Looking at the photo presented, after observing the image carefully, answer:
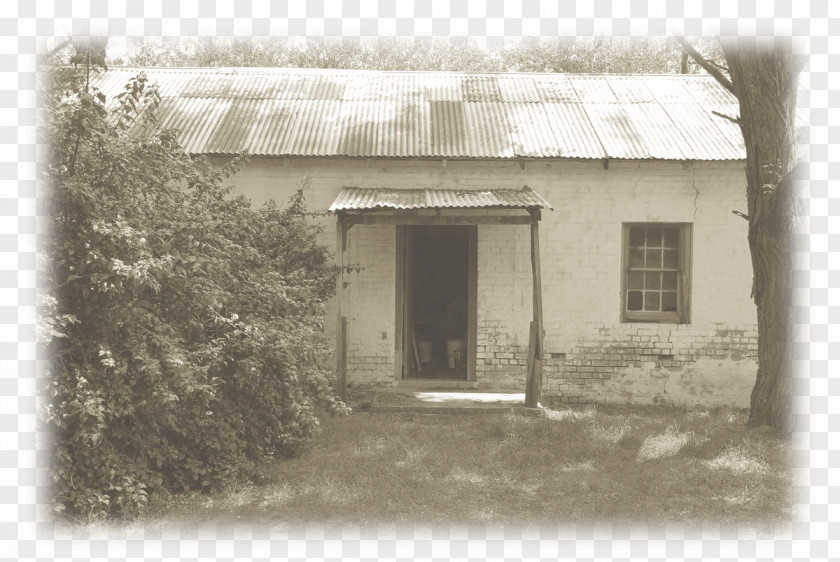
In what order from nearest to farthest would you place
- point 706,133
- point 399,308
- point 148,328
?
point 148,328 → point 706,133 → point 399,308

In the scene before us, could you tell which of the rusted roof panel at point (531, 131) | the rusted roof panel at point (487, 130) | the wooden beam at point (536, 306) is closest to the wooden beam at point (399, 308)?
the rusted roof panel at point (487, 130)

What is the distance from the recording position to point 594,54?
3036 centimetres

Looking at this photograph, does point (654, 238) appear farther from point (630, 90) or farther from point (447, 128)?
point (447, 128)

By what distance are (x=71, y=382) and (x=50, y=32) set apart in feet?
9.86

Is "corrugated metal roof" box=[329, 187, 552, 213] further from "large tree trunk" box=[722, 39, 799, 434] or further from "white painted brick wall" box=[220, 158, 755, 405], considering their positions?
"large tree trunk" box=[722, 39, 799, 434]

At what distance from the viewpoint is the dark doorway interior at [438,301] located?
12.6 m

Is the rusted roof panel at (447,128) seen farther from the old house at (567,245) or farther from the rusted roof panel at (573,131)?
the rusted roof panel at (573,131)

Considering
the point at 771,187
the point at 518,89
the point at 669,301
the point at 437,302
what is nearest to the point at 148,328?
the point at 771,187

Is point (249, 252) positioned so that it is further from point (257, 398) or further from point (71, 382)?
point (71, 382)

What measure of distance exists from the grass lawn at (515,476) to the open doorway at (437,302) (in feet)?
9.73

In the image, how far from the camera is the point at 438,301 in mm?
14508

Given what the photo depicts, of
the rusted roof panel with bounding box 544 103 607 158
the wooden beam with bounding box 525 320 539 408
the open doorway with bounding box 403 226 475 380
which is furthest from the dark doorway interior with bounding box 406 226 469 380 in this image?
the rusted roof panel with bounding box 544 103 607 158

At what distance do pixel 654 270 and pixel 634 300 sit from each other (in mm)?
523

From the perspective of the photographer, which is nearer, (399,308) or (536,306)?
(536,306)
